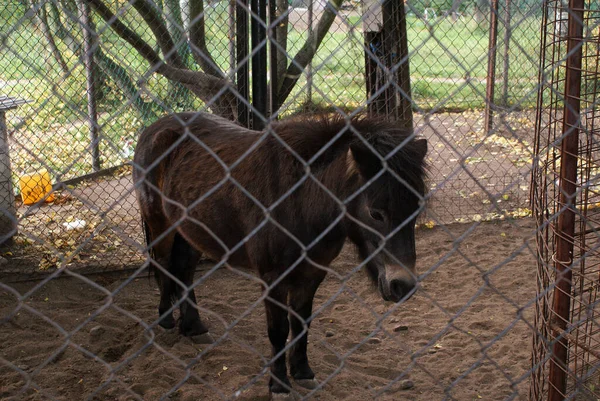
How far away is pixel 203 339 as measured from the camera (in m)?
4.56

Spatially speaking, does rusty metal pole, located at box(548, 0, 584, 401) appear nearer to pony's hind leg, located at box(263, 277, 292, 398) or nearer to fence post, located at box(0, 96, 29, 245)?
pony's hind leg, located at box(263, 277, 292, 398)

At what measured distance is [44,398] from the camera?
367cm

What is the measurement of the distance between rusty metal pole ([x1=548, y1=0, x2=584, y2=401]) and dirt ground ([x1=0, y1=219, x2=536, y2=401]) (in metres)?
0.27

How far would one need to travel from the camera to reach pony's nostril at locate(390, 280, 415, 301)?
2920 millimetres

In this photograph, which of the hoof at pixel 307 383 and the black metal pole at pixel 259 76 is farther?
the black metal pole at pixel 259 76

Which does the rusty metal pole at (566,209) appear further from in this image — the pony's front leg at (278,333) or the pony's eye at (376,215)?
the pony's front leg at (278,333)

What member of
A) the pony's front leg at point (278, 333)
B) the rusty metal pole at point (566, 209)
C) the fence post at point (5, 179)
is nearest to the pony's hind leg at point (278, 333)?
the pony's front leg at point (278, 333)

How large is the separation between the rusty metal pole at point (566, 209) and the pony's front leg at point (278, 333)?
5.06 feet

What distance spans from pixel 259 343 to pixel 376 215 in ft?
6.26

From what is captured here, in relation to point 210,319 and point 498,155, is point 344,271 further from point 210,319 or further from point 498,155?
point 498,155

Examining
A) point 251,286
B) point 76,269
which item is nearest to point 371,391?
point 251,286

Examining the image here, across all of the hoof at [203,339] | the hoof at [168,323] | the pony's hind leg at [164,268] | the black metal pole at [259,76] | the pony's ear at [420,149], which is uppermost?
the black metal pole at [259,76]

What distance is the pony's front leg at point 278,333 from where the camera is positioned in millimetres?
3689

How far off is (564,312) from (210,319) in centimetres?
296
